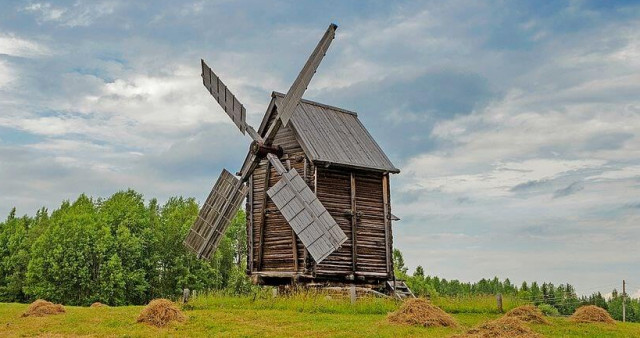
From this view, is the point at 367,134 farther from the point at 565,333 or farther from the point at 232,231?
the point at 232,231

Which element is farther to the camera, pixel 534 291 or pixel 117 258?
pixel 534 291

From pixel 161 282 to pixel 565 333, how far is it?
48578 millimetres

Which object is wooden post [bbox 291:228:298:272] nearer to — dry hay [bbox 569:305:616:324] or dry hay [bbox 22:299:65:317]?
dry hay [bbox 22:299:65:317]

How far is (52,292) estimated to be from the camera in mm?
55031

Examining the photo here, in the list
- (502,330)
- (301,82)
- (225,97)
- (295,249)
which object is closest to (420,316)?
(502,330)

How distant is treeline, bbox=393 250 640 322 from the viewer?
2719 inches

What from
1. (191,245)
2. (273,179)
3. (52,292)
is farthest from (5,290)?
(273,179)

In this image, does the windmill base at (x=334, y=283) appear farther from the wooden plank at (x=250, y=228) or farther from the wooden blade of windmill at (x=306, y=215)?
the wooden blade of windmill at (x=306, y=215)

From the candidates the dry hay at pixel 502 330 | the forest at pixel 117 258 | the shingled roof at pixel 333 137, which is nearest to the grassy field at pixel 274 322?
the dry hay at pixel 502 330

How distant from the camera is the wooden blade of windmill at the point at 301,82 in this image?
2770 cm

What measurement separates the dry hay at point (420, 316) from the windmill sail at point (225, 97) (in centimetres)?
1420

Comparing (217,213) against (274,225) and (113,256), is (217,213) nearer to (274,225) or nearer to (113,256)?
(274,225)

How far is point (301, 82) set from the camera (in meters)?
28.5

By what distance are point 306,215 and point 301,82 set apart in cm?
619
